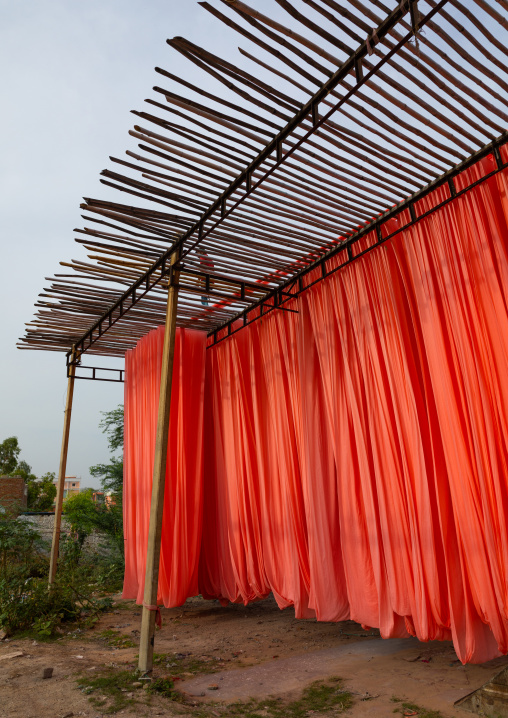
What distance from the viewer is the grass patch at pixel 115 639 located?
4645 millimetres

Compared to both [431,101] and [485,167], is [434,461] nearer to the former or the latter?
[485,167]

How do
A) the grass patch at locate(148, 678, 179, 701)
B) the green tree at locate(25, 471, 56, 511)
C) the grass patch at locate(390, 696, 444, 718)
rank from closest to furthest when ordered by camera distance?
the grass patch at locate(390, 696, 444, 718)
the grass patch at locate(148, 678, 179, 701)
the green tree at locate(25, 471, 56, 511)

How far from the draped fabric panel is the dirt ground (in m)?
0.33

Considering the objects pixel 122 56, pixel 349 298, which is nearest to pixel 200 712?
pixel 349 298

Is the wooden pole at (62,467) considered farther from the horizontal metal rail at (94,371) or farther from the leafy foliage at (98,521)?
the leafy foliage at (98,521)

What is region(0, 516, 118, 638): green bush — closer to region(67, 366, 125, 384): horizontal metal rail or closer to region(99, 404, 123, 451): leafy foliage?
region(67, 366, 125, 384): horizontal metal rail

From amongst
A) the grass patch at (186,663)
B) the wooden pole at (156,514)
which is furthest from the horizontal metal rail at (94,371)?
the grass patch at (186,663)

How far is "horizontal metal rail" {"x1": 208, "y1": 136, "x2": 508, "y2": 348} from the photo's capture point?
11.3 feet

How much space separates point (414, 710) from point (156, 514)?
221cm

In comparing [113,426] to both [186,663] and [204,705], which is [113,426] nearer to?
[186,663]

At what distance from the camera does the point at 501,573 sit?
3.05 metres

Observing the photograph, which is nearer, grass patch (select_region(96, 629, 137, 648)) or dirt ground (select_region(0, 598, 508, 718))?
dirt ground (select_region(0, 598, 508, 718))

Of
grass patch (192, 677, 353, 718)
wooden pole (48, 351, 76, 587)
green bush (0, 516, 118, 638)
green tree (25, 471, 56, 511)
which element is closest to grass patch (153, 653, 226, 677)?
grass patch (192, 677, 353, 718)

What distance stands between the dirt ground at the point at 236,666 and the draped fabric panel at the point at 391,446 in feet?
1.07
